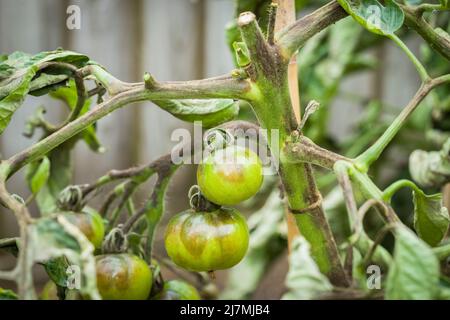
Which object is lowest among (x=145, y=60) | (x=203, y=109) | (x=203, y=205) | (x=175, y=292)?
(x=175, y=292)

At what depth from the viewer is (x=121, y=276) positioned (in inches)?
29.5

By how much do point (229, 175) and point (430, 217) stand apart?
9.7 inches

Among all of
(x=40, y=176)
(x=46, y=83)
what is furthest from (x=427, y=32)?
(x=40, y=176)

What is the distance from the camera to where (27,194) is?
71.4 inches

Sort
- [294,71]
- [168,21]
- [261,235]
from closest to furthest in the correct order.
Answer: [294,71], [261,235], [168,21]

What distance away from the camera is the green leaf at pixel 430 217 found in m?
0.71

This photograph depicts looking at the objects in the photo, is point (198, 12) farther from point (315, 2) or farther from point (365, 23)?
point (365, 23)

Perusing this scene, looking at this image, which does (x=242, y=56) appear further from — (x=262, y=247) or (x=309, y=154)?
(x=262, y=247)

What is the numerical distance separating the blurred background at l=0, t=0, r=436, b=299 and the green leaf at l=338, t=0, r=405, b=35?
3.15 feet

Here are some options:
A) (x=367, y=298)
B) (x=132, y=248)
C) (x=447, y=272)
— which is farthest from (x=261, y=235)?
(x=367, y=298)

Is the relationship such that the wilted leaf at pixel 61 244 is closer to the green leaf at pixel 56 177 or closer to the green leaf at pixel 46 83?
the green leaf at pixel 46 83

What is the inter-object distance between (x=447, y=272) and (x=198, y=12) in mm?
1600

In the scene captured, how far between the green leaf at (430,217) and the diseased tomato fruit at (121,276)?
34cm

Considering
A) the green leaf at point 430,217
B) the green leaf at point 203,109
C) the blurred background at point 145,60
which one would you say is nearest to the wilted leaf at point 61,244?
the green leaf at point 203,109
